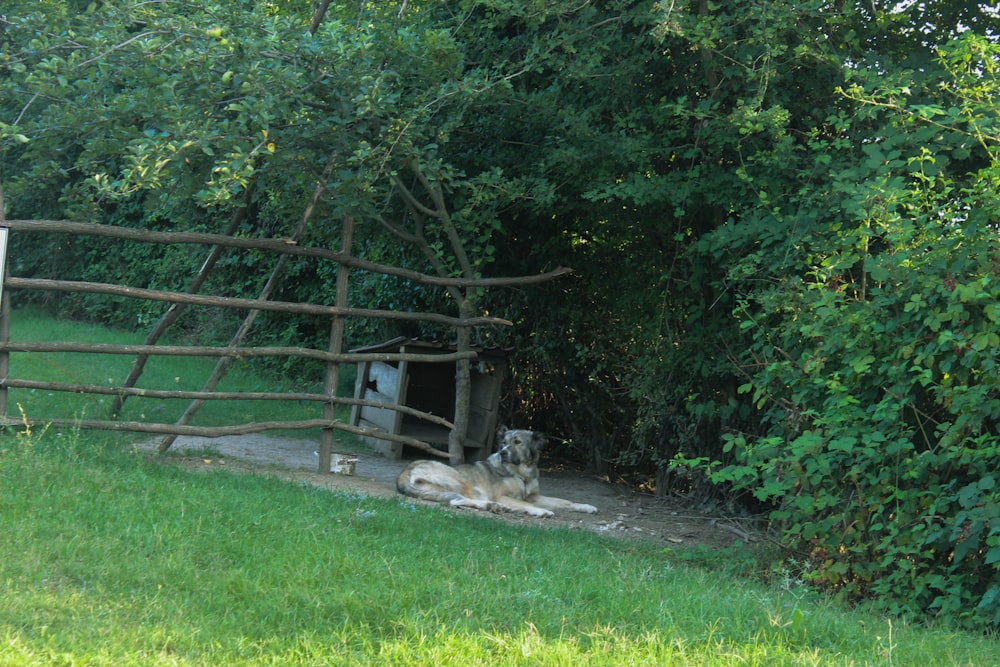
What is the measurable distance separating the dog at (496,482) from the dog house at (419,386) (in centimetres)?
157

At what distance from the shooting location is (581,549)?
680cm

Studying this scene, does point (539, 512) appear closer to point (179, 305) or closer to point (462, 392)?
point (462, 392)

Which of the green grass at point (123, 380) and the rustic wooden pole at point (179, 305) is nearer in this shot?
the rustic wooden pole at point (179, 305)

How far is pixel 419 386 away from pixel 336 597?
777cm

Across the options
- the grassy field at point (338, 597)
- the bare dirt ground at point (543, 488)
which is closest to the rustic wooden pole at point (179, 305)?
the bare dirt ground at point (543, 488)

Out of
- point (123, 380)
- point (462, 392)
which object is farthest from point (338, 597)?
point (123, 380)

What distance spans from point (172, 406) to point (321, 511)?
20.1ft

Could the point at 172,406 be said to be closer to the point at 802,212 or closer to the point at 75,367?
the point at 75,367

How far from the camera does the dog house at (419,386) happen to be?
425 inches

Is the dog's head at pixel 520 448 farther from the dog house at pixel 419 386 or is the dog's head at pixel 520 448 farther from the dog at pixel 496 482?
the dog house at pixel 419 386

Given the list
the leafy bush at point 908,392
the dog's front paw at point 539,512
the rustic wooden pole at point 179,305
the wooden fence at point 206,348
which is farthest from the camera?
the rustic wooden pole at point 179,305

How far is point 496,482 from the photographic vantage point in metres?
9.06

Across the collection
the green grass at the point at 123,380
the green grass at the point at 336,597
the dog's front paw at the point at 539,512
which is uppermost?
the green grass at the point at 336,597

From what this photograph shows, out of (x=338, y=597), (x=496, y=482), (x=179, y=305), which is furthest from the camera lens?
(x=496, y=482)
